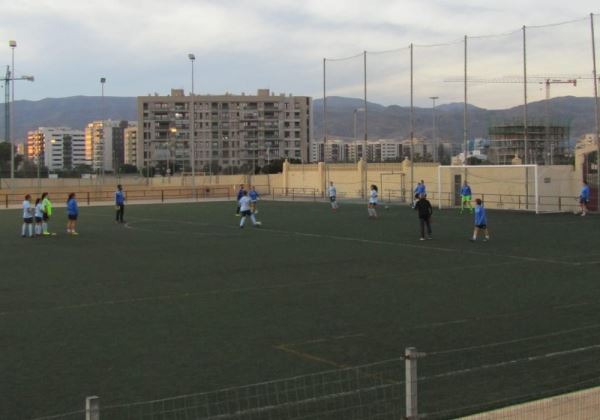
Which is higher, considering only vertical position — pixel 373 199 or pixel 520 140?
pixel 520 140

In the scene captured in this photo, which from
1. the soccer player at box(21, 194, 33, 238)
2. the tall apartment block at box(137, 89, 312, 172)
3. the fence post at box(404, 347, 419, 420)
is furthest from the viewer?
the tall apartment block at box(137, 89, 312, 172)

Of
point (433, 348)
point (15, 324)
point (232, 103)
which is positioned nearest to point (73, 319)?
point (15, 324)

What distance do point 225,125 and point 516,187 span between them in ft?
410

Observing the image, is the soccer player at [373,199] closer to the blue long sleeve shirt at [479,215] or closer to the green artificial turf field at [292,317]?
the green artificial turf field at [292,317]

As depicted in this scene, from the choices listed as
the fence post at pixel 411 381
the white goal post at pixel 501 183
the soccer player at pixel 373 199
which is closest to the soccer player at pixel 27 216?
the soccer player at pixel 373 199

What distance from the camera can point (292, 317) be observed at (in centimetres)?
1074

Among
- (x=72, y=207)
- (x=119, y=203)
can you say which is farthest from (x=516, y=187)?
(x=72, y=207)

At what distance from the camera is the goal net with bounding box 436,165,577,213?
39.8m

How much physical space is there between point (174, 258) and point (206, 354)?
34.7 feet

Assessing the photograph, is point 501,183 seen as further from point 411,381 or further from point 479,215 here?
point 411,381

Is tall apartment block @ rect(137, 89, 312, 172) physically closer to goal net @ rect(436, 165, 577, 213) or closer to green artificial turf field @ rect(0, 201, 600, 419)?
goal net @ rect(436, 165, 577, 213)

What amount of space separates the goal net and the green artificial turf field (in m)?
18.2

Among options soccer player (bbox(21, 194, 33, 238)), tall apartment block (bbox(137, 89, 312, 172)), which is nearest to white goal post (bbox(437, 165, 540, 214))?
soccer player (bbox(21, 194, 33, 238))

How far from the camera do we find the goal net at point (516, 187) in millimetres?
39750
